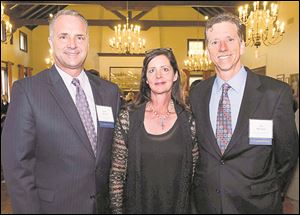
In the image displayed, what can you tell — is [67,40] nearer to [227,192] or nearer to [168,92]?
[168,92]

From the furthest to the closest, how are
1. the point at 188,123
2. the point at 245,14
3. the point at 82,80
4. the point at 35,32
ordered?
the point at 35,32 < the point at 245,14 < the point at 188,123 < the point at 82,80

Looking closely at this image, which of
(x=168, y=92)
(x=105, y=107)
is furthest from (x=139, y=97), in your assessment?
(x=105, y=107)

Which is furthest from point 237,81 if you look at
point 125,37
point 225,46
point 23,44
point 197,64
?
point 125,37

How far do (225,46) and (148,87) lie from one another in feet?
1.78

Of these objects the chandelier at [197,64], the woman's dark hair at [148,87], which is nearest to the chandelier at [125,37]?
the chandelier at [197,64]

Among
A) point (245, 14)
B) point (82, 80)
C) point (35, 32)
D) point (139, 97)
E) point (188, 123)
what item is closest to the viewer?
point (82, 80)

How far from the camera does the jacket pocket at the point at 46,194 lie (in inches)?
61.4

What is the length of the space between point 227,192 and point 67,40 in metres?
1.07

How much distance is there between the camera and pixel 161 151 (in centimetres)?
182

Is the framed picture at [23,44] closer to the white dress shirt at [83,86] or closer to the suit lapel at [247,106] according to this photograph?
the white dress shirt at [83,86]

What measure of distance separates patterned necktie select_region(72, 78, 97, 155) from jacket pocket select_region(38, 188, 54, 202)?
0.90 feet

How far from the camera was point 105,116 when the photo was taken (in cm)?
174

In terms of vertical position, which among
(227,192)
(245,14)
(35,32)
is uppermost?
(35,32)

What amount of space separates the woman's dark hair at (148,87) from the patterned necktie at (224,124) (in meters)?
0.32
